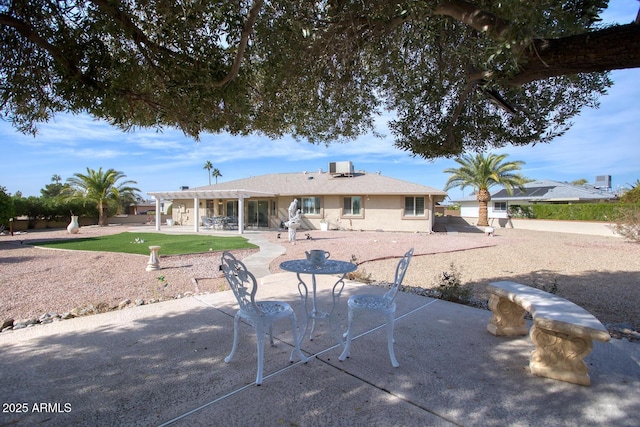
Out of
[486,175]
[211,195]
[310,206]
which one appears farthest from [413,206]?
[211,195]

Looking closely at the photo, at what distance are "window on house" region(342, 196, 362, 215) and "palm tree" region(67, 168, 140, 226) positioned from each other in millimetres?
22784

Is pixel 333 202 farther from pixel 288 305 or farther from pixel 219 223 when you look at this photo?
pixel 288 305

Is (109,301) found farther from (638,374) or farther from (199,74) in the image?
(638,374)

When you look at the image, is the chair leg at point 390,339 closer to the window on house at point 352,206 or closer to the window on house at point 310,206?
the window on house at point 352,206

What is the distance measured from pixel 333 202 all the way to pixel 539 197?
2679 cm

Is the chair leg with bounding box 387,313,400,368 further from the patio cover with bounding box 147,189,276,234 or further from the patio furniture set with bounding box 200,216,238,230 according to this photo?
the patio furniture set with bounding box 200,216,238,230

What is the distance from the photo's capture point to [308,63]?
16.5ft

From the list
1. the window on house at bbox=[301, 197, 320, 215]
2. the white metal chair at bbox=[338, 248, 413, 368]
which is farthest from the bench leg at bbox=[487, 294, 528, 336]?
the window on house at bbox=[301, 197, 320, 215]

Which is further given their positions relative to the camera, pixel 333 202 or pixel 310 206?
pixel 310 206

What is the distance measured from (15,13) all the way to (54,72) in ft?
2.13

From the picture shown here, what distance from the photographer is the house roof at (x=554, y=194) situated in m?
33.5

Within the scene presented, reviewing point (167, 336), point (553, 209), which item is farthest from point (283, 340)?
point (553, 209)

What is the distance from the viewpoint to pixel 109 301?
6.32 m

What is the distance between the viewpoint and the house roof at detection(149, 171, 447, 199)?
73.1 ft
